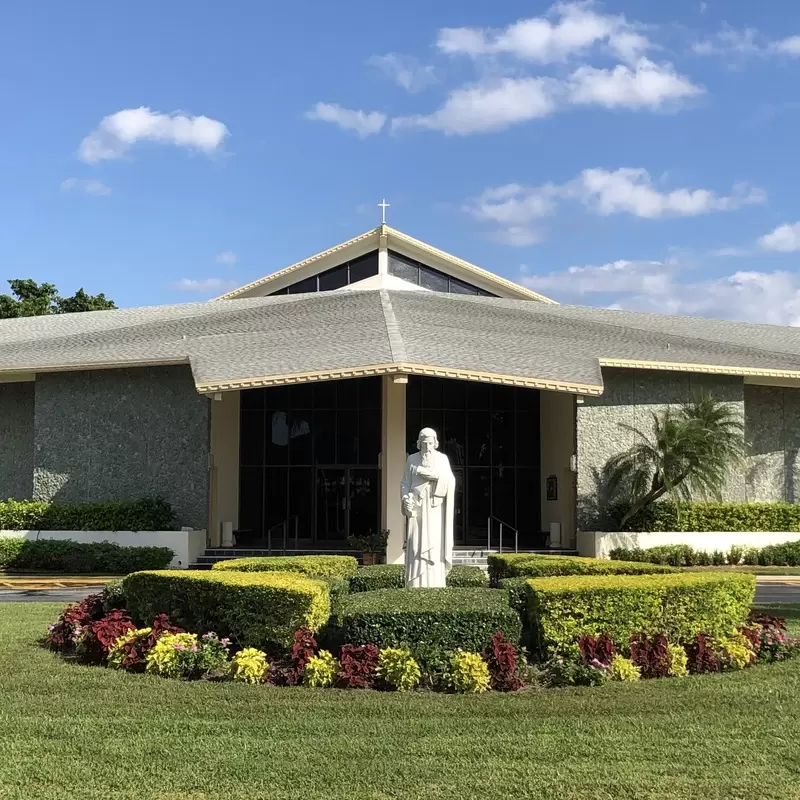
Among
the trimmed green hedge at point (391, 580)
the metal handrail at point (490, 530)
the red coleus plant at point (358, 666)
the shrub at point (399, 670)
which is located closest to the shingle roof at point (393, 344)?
the metal handrail at point (490, 530)

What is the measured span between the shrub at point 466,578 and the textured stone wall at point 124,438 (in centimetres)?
1228

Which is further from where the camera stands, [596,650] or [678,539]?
[678,539]

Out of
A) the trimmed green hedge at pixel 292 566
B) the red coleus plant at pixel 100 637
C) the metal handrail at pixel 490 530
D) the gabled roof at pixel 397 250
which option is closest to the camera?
the red coleus plant at pixel 100 637

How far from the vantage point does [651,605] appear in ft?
30.9

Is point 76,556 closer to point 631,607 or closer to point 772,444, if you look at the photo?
point 631,607

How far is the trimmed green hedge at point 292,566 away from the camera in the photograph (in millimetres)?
12438

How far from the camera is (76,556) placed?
22391 mm

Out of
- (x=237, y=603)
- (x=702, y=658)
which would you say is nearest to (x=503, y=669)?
(x=702, y=658)

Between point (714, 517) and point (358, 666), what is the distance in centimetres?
1781

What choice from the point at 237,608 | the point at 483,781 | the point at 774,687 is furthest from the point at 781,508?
the point at 483,781

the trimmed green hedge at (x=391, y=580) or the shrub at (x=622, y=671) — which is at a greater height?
the trimmed green hedge at (x=391, y=580)

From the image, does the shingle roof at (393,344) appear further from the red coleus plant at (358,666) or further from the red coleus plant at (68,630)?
the red coleus plant at (358,666)

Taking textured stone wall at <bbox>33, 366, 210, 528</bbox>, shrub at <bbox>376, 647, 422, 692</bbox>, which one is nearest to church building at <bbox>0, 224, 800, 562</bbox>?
textured stone wall at <bbox>33, 366, 210, 528</bbox>

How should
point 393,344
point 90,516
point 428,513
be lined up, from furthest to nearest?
point 90,516, point 393,344, point 428,513
